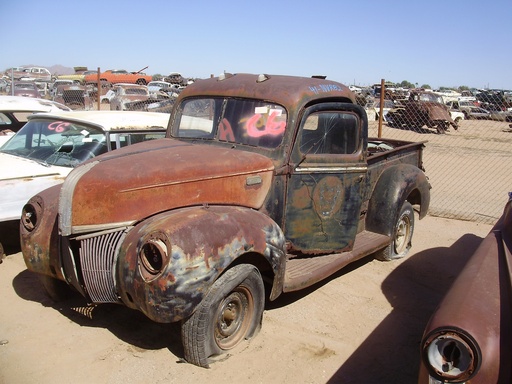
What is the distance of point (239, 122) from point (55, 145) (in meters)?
2.80

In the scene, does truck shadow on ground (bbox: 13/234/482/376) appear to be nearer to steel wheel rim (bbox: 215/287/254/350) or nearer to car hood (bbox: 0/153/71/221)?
steel wheel rim (bbox: 215/287/254/350)

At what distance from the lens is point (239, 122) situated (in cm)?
426

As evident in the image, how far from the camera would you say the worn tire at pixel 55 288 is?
4090mm

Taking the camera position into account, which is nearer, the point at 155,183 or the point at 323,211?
the point at 155,183

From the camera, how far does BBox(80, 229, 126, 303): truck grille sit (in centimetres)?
326

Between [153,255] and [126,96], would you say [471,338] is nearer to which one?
[153,255]

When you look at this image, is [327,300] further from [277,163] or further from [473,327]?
[473,327]

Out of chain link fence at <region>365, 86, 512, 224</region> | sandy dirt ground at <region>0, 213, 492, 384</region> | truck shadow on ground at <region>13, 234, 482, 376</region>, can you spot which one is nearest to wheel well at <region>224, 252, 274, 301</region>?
sandy dirt ground at <region>0, 213, 492, 384</region>

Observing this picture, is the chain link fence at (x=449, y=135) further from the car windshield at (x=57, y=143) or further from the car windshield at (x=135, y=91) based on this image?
the car windshield at (x=57, y=143)

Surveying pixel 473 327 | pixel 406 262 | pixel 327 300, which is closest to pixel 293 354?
pixel 327 300

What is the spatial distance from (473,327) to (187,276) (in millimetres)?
1657

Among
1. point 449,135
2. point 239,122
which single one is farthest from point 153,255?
point 449,135

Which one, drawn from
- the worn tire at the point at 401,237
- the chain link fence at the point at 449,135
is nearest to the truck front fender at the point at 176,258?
the worn tire at the point at 401,237

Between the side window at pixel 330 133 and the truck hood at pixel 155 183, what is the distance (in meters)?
0.49
